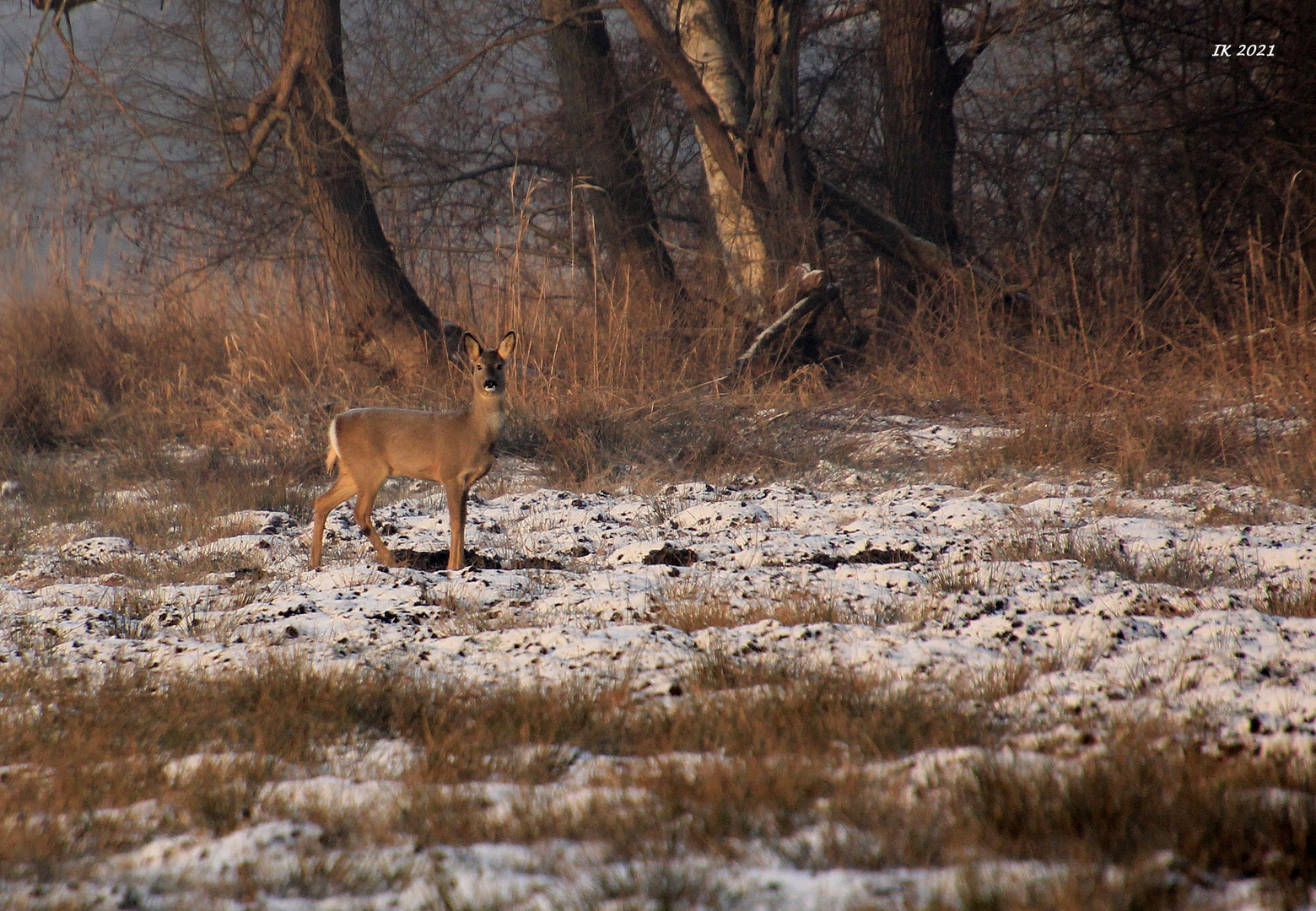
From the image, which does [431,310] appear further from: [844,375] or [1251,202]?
[1251,202]

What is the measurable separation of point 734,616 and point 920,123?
9322 millimetres

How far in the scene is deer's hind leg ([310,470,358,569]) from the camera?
582 cm

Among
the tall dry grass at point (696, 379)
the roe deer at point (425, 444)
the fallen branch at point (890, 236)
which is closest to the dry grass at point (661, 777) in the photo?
the roe deer at point (425, 444)

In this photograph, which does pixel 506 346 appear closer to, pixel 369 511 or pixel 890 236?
pixel 369 511

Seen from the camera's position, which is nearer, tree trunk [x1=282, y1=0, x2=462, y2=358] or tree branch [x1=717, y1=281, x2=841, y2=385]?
tree branch [x1=717, y1=281, x2=841, y2=385]

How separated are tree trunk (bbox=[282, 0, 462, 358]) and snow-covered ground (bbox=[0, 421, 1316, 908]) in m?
4.63

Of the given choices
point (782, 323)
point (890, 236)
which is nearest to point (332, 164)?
point (782, 323)

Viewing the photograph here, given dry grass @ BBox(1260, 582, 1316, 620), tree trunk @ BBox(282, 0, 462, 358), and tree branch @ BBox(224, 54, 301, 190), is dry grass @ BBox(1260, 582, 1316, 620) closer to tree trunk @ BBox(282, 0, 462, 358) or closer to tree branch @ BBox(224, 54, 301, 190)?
tree trunk @ BBox(282, 0, 462, 358)

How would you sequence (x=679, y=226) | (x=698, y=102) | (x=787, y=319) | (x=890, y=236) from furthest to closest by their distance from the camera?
(x=679, y=226)
(x=890, y=236)
(x=698, y=102)
(x=787, y=319)

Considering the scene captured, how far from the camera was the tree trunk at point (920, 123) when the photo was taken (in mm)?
11852

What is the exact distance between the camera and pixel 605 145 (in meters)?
12.1

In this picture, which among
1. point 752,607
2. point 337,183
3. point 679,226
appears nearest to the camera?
point 752,607

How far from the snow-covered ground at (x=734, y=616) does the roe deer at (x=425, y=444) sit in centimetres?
38

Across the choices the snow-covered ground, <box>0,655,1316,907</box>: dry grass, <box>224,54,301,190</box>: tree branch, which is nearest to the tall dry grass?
the snow-covered ground
